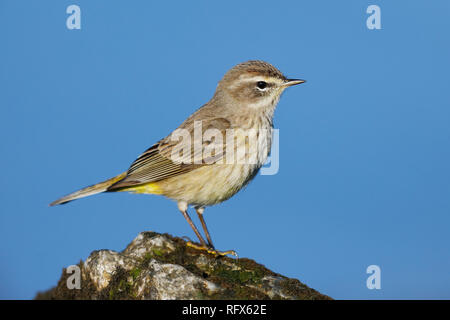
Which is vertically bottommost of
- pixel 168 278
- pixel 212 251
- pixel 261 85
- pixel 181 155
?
pixel 168 278

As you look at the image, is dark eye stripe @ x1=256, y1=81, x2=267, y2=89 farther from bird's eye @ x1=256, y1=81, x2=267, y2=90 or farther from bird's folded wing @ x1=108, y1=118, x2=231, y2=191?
Result: bird's folded wing @ x1=108, y1=118, x2=231, y2=191

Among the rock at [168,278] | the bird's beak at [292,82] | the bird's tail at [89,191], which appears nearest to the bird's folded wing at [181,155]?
the bird's tail at [89,191]

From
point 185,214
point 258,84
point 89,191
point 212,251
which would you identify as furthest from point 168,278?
point 258,84

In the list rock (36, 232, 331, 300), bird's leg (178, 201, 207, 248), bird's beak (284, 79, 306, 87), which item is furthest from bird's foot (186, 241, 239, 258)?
bird's beak (284, 79, 306, 87)

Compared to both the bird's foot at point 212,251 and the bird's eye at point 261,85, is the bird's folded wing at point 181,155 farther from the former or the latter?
the bird's foot at point 212,251

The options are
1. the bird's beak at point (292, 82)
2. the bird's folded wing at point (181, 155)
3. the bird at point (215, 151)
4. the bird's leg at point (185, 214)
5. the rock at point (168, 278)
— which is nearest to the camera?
the rock at point (168, 278)

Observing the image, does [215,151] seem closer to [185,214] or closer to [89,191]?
[185,214]

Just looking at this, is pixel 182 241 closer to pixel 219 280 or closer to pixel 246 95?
pixel 219 280
